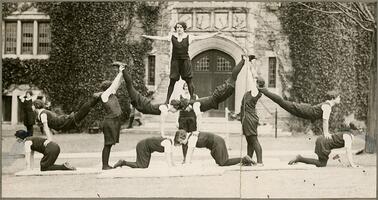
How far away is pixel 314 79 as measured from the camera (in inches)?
383

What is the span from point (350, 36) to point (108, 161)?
4607mm

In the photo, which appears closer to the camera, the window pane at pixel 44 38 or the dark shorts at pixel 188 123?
the dark shorts at pixel 188 123

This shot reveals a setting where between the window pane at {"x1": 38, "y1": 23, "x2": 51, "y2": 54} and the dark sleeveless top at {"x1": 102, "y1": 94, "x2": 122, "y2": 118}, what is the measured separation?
58.3 inches

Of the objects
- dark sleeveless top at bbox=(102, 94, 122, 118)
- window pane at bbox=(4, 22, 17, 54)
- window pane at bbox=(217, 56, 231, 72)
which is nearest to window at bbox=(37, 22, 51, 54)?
window pane at bbox=(4, 22, 17, 54)

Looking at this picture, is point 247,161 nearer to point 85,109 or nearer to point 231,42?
point 231,42

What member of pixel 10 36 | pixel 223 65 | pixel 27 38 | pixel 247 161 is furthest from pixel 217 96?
pixel 10 36

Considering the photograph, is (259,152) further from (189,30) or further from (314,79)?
(189,30)

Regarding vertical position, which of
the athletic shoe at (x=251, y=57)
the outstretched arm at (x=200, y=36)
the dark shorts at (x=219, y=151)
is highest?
the outstretched arm at (x=200, y=36)

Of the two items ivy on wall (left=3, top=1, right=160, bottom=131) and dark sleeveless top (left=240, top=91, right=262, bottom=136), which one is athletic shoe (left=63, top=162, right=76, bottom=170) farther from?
dark sleeveless top (left=240, top=91, right=262, bottom=136)

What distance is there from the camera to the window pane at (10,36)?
9.67 meters

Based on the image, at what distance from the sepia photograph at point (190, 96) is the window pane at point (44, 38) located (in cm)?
2

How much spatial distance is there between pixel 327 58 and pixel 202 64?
7.04 feet

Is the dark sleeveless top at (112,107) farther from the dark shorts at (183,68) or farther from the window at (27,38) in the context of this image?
the window at (27,38)

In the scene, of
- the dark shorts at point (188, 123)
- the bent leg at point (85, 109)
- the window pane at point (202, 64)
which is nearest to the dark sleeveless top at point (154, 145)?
the dark shorts at point (188, 123)
